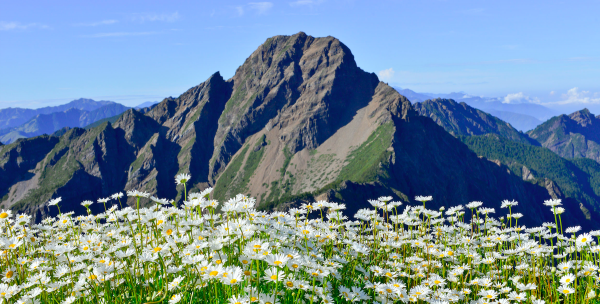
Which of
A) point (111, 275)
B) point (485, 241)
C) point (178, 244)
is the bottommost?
point (485, 241)

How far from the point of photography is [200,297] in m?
6.39

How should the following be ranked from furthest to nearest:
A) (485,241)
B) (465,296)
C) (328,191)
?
(328,191)
(485,241)
(465,296)

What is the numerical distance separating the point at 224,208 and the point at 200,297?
184cm

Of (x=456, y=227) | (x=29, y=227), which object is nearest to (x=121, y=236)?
(x=29, y=227)

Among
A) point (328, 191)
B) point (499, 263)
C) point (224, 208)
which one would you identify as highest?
point (224, 208)

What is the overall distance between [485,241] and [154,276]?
10.5m

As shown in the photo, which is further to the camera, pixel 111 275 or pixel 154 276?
pixel 154 276

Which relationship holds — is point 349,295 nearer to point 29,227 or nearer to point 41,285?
point 41,285

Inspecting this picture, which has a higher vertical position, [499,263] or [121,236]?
[121,236]

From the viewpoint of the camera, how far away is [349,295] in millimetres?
6527

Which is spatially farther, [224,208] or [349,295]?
[224,208]

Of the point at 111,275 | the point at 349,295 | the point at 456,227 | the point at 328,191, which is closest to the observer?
the point at 111,275

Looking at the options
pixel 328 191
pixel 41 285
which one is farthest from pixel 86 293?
pixel 328 191

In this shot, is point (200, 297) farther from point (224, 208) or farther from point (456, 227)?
point (456, 227)
